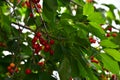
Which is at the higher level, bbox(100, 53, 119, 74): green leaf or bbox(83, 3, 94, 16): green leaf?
bbox(83, 3, 94, 16): green leaf

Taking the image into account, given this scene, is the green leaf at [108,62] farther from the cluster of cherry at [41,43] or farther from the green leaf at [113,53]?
the cluster of cherry at [41,43]

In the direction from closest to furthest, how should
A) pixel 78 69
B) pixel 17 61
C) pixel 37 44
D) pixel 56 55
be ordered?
pixel 78 69 < pixel 56 55 < pixel 37 44 < pixel 17 61

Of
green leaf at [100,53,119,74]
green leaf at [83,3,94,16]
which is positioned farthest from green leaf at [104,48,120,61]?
green leaf at [83,3,94,16]

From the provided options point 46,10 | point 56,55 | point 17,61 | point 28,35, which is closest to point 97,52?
point 56,55

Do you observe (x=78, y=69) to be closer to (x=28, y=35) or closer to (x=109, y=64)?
(x=109, y=64)

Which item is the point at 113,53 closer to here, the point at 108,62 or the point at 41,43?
the point at 108,62

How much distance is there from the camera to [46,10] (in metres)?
1.31

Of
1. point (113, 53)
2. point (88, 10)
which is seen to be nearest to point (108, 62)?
point (113, 53)

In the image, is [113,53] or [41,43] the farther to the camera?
[41,43]

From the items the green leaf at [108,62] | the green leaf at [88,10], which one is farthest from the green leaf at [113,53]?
the green leaf at [88,10]

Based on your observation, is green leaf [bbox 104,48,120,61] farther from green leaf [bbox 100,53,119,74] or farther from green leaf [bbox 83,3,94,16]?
green leaf [bbox 83,3,94,16]

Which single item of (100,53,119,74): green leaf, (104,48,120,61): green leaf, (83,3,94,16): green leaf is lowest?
(100,53,119,74): green leaf

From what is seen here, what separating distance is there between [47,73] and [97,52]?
0.89 ft

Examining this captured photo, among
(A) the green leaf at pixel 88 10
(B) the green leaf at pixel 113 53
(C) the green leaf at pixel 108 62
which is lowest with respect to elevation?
(C) the green leaf at pixel 108 62
